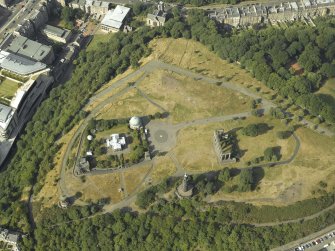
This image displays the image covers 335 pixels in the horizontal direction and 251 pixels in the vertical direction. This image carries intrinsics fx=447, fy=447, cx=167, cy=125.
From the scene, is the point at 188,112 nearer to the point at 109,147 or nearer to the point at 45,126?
the point at 109,147

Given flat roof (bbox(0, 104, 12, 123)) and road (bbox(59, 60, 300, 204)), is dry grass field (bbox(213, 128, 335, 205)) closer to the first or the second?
road (bbox(59, 60, 300, 204))

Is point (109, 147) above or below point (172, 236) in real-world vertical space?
above

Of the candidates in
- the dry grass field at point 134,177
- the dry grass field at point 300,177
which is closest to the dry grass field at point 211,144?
the dry grass field at point 300,177

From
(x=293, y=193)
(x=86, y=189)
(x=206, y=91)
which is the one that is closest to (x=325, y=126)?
(x=293, y=193)

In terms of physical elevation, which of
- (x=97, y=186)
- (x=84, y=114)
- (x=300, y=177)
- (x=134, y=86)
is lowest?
(x=97, y=186)

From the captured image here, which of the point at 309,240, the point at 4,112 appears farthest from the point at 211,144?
the point at 4,112

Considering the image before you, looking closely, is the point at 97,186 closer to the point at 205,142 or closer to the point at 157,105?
the point at 157,105
